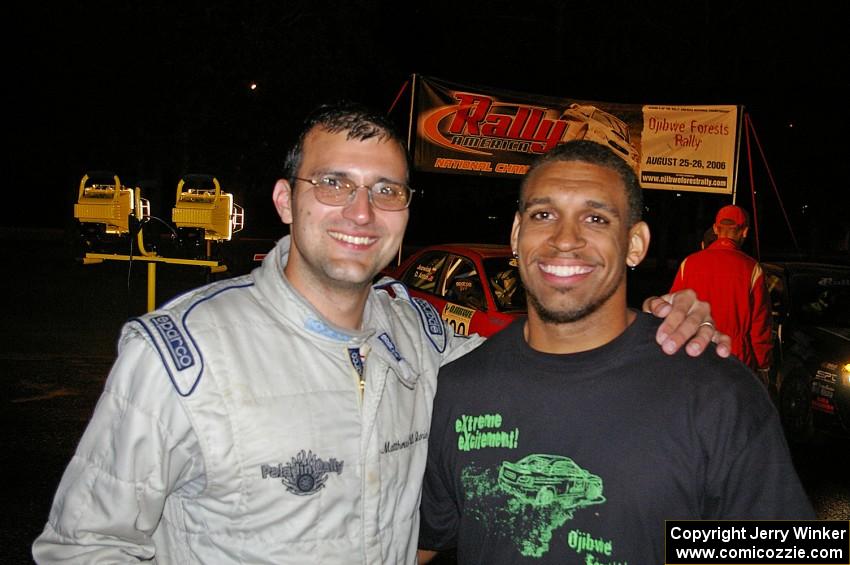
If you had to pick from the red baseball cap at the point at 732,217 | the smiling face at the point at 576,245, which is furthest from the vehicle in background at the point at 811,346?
the smiling face at the point at 576,245

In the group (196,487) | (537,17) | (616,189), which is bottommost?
(196,487)

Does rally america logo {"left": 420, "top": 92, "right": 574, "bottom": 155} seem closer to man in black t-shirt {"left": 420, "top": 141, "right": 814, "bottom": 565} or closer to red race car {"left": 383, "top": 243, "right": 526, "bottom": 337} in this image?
red race car {"left": 383, "top": 243, "right": 526, "bottom": 337}

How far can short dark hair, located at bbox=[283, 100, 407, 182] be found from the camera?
87.6 inches

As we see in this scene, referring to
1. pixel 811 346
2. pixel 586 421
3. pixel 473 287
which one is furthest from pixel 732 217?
pixel 586 421

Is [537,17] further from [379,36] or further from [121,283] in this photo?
[121,283]

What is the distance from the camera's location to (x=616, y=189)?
7.55 ft

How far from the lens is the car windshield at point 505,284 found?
24.2ft

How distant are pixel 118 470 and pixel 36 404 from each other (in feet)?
20.8

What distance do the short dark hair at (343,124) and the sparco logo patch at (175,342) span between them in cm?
62

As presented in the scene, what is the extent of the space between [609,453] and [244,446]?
94cm

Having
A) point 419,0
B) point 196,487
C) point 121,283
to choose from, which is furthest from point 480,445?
point 419,0

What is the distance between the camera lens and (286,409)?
6.41 feet

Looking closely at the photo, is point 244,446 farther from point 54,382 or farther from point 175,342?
point 54,382

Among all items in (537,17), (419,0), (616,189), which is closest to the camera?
(616,189)
